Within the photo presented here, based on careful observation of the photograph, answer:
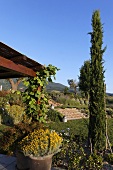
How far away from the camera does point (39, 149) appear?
177 inches

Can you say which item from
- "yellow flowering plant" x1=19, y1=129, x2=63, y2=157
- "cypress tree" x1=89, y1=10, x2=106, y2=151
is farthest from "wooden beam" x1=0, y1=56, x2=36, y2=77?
"cypress tree" x1=89, y1=10, x2=106, y2=151

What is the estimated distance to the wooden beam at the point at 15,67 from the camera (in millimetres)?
4407

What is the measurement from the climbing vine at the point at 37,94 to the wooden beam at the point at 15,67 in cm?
33

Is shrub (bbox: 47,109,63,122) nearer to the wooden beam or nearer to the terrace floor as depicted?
the terrace floor

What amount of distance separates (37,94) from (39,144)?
1997mm

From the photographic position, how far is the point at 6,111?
12789 millimetres

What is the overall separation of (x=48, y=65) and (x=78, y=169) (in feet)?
10.0

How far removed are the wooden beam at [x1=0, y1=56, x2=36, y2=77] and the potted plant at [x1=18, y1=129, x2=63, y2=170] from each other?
166cm

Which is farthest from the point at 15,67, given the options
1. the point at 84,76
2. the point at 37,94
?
the point at 84,76

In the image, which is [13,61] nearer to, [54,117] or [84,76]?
[54,117]

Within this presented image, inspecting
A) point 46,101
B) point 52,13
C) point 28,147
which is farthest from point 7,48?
point 52,13

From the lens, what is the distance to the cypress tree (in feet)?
21.6

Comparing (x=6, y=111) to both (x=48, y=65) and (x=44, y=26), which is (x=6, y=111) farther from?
(x=48, y=65)

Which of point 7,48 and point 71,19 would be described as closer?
point 7,48
